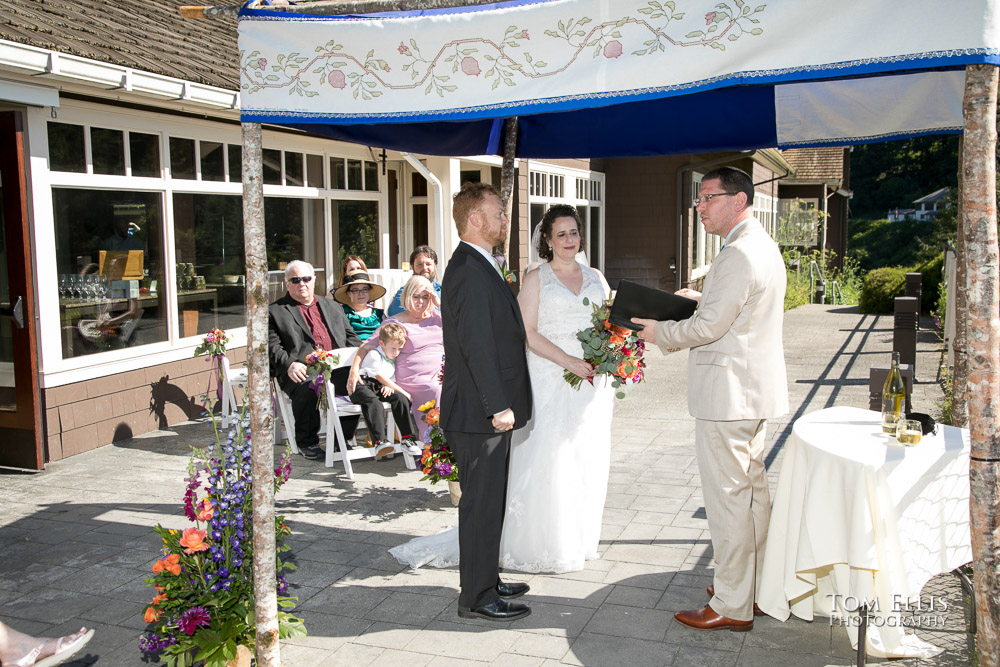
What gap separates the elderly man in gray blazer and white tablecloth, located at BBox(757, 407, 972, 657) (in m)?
0.16

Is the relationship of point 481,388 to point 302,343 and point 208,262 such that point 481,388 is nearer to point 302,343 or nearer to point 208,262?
point 302,343

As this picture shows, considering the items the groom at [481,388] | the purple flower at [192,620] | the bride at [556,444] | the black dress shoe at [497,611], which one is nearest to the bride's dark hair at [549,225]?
the bride at [556,444]

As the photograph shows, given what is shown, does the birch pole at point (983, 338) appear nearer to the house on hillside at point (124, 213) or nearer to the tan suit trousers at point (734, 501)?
the tan suit trousers at point (734, 501)

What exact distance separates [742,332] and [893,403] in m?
0.82

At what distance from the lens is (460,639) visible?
3672 mm

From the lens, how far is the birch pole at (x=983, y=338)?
107 inches

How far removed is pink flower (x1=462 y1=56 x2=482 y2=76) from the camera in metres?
3.21

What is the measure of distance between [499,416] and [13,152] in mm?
4703

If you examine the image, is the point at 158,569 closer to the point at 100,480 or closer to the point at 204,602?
the point at 204,602

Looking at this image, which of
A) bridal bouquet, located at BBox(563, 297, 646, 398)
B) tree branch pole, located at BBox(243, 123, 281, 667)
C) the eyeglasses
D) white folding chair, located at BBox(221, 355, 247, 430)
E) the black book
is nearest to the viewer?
tree branch pole, located at BBox(243, 123, 281, 667)

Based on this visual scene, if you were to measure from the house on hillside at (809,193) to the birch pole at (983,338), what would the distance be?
79.9 feet

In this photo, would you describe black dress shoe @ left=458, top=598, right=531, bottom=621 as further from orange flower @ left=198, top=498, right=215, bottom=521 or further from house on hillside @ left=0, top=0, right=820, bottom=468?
house on hillside @ left=0, top=0, right=820, bottom=468

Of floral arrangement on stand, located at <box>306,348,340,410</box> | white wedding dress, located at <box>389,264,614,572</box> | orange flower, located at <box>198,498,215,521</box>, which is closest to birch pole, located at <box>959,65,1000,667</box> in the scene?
white wedding dress, located at <box>389,264,614,572</box>

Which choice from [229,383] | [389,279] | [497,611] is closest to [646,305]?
[497,611]
